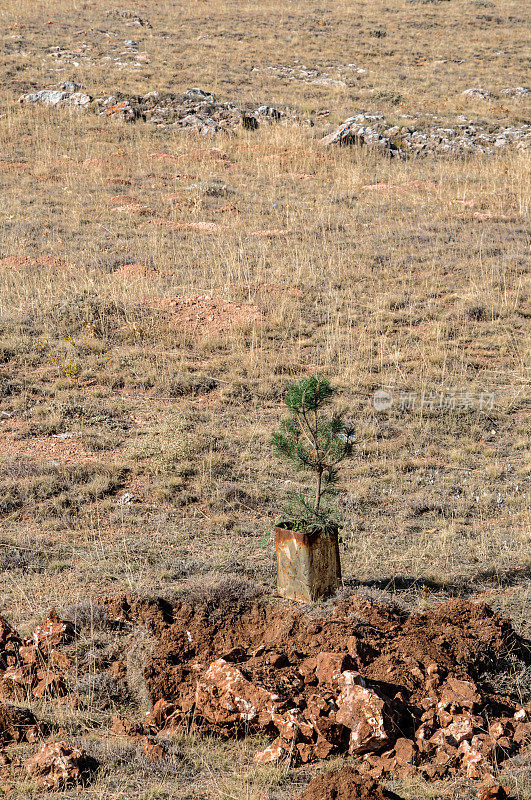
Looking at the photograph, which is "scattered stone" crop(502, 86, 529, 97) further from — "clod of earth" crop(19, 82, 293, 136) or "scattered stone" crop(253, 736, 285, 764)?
"scattered stone" crop(253, 736, 285, 764)

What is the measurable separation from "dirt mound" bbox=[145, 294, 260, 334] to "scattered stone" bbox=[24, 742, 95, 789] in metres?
6.25

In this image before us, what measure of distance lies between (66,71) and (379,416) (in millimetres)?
19288

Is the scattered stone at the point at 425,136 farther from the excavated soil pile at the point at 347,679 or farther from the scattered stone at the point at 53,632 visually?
the scattered stone at the point at 53,632

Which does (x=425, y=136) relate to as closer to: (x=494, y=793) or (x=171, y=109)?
(x=171, y=109)

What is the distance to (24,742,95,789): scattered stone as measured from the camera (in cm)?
299

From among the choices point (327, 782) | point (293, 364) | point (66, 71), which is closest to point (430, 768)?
point (327, 782)

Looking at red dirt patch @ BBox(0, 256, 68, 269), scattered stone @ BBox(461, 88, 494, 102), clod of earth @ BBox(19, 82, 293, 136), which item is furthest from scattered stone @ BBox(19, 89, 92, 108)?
scattered stone @ BBox(461, 88, 494, 102)

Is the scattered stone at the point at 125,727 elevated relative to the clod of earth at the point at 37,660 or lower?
lower

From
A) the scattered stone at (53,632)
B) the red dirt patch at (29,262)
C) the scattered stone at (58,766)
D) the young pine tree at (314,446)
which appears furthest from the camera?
the red dirt patch at (29,262)

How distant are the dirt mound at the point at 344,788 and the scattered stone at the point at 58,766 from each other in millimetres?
926

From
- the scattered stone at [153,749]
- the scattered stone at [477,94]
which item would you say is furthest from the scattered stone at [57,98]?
the scattered stone at [153,749]

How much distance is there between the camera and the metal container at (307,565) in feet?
14.3

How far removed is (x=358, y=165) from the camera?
16.5 meters

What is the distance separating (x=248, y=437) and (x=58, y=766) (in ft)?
13.5
